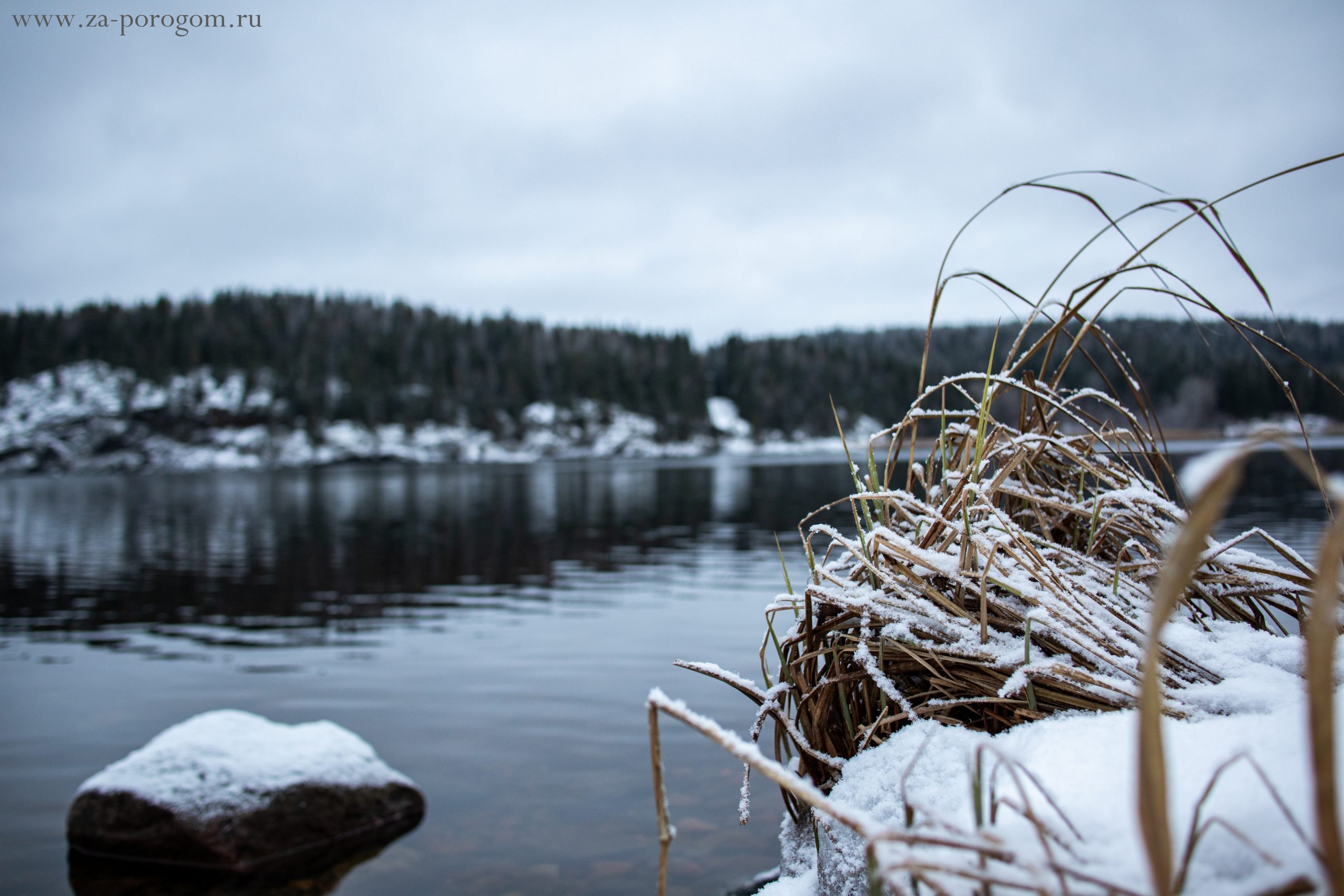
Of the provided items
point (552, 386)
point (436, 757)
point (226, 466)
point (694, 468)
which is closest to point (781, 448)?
point (552, 386)

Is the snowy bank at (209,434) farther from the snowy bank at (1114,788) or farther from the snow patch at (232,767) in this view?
the snowy bank at (1114,788)

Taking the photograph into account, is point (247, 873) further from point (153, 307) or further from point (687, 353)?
point (153, 307)

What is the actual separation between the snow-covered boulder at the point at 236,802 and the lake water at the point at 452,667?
345 mm

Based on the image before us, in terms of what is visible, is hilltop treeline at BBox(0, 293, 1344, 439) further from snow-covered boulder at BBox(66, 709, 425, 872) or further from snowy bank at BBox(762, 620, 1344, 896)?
snowy bank at BBox(762, 620, 1344, 896)

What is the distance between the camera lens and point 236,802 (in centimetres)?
545

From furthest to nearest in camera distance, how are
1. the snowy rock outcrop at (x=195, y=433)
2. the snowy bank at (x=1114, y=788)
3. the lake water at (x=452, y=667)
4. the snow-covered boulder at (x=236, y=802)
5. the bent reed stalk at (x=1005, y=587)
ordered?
the snowy rock outcrop at (x=195, y=433) < the lake water at (x=452, y=667) < the snow-covered boulder at (x=236, y=802) < the bent reed stalk at (x=1005, y=587) < the snowy bank at (x=1114, y=788)

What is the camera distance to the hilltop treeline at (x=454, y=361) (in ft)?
370

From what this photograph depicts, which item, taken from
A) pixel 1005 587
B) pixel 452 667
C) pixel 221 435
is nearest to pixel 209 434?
pixel 221 435

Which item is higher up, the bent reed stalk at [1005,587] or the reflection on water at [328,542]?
the bent reed stalk at [1005,587]

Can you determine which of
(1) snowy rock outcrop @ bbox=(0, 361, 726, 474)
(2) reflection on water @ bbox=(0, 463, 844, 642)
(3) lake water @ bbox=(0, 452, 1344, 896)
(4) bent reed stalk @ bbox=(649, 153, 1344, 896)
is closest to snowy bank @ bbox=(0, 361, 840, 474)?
(1) snowy rock outcrop @ bbox=(0, 361, 726, 474)

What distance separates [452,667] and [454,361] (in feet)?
393

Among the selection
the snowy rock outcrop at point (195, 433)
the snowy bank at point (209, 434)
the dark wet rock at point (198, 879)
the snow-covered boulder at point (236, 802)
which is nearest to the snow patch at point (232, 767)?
the snow-covered boulder at point (236, 802)

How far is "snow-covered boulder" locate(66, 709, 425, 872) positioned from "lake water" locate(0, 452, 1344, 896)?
1.13 feet

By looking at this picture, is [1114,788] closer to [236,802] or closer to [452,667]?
[236,802]
